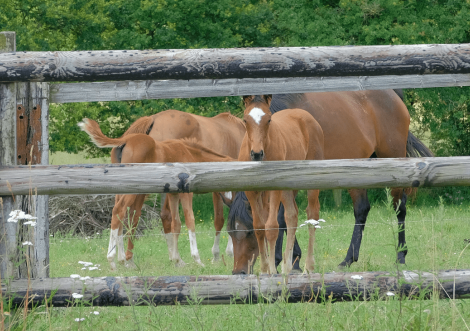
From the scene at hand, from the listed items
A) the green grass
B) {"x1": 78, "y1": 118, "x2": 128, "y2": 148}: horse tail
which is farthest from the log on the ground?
{"x1": 78, "y1": 118, "x2": 128, "y2": 148}: horse tail

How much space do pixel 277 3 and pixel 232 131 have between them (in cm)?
844

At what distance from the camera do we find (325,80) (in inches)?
232

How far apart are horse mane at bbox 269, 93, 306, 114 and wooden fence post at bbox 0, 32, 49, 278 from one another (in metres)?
3.84

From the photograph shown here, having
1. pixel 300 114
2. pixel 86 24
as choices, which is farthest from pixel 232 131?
pixel 86 24

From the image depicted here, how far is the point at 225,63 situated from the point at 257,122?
189cm

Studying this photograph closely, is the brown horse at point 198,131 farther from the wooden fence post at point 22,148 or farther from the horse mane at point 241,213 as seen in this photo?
the wooden fence post at point 22,148

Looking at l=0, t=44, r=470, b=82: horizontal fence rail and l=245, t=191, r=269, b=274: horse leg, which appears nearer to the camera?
l=0, t=44, r=470, b=82: horizontal fence rail

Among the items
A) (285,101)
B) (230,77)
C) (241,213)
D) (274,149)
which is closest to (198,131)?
(285,101)

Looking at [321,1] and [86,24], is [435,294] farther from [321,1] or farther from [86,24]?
[321,1]

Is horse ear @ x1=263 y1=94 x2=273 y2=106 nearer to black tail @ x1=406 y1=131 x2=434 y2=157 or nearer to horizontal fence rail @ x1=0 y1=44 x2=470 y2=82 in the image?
horizontal fence rail @ x1=0 y1=44 x2=470 y2=82

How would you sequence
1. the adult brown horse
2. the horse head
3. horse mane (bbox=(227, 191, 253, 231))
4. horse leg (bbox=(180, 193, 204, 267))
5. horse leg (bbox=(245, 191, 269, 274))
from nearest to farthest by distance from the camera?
the horse head, horse leg (bbox=(245, 191, 269, 274)), horse mane (bbox=(227, 191, 253, 231)), the adult brown horse, horse leg (bbox=(180, 193, 204, 267))

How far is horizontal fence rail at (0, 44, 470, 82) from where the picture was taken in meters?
3.18

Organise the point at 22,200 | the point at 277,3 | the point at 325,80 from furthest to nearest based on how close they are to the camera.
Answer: the point at 277,3
the point at 325,80
the point at 22,200

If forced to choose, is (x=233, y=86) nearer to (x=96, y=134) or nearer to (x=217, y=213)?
(x=96, y=134)
